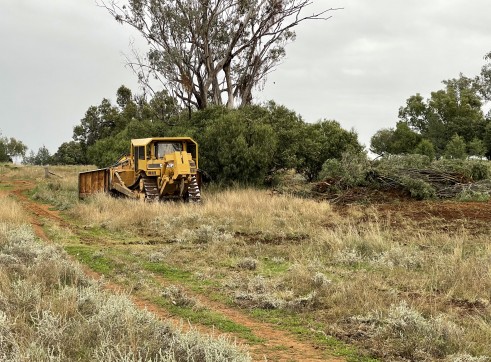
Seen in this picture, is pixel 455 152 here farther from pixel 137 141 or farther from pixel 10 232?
pixel 10 232

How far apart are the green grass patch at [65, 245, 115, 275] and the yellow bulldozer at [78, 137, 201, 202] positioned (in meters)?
7.66

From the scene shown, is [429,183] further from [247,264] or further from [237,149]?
[247,264]

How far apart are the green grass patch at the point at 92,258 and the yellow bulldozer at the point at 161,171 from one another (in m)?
7.66

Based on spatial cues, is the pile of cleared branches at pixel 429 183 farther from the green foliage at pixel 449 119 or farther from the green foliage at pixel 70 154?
the green foliage at pixel 70 154

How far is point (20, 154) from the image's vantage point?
320 ft

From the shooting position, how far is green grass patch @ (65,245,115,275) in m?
8.95

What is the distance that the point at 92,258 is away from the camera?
9766 millimetres

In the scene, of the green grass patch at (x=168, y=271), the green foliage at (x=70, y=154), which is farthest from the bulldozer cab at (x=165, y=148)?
the green foliage at (x=70, y=154)

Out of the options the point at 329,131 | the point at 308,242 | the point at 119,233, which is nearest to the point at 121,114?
the point at 329,131

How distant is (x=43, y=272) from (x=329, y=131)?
2200 centimetres

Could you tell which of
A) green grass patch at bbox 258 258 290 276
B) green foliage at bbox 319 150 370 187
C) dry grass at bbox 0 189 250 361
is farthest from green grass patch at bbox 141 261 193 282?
green foliage at bbox 319 150 370 187

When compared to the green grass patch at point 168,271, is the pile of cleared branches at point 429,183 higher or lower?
higher

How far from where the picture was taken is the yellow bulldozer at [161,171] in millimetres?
18875

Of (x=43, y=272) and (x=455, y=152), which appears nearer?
(x=43, y=272)
